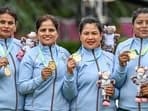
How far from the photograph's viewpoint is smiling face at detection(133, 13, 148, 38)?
583cm

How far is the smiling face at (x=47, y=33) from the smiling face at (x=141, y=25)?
30.5 inches

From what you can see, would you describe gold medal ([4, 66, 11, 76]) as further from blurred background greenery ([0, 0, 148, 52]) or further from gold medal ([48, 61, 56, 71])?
blurred background greenery ([0, 0, 148, 52])

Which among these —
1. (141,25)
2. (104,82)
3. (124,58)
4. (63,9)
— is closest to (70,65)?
(104,82)

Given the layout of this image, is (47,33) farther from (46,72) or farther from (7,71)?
(7,71)

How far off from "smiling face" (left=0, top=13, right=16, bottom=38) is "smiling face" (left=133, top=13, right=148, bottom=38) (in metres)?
1.21

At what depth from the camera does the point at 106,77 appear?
5.75 m

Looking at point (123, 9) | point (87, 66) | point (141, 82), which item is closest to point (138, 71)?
point (141, 82)

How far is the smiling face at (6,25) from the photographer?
6047 mm

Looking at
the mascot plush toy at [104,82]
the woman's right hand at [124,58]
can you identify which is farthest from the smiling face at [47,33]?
the woman's right hand at [124,58]

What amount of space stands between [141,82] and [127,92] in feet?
0.63

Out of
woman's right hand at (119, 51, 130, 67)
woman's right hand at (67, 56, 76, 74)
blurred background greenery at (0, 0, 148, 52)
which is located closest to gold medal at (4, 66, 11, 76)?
woman's right hand at (67, 56, 76, 74)

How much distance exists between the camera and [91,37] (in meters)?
5.88

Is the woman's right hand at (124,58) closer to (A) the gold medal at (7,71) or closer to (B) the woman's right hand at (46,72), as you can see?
(B) the woman's right hand at (46,72)

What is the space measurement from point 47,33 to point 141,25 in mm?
893
